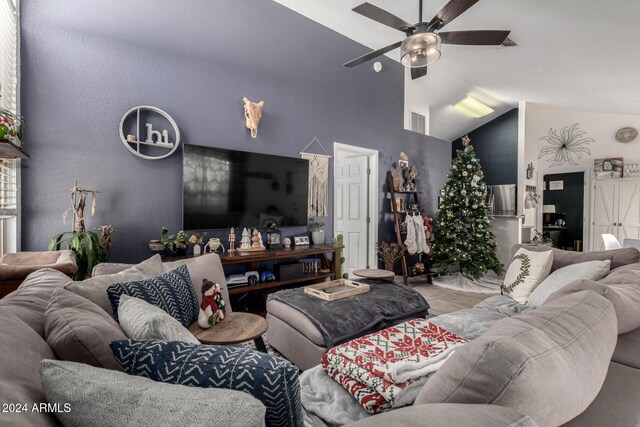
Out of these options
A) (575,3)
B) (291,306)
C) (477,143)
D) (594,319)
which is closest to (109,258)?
(291,306)

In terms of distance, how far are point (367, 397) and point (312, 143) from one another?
3.76 meters

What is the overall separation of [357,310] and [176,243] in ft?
6.51

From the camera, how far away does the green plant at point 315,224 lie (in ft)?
14.6

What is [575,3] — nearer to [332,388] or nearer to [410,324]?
[410,324]

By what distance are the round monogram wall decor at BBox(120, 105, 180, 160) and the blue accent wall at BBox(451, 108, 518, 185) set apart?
20.8 ft

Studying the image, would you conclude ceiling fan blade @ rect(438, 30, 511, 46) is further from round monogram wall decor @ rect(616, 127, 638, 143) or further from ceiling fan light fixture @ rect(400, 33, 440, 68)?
round monogram wall decor @ rect(616, 127, 638, 143)

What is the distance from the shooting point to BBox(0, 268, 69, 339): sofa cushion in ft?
3.02

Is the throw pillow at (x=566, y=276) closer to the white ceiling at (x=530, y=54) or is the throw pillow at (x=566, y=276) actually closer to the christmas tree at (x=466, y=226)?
the white ceiling at (x=530, y=54)

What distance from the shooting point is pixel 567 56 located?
12.6 ft

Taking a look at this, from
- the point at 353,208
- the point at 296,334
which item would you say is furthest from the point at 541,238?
the point at 296,334

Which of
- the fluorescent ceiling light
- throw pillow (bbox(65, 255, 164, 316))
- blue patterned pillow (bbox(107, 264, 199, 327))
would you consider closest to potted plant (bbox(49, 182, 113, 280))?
throw pillow (bbox(65, 255, 164, 316))

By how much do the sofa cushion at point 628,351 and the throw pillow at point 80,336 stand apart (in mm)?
1663

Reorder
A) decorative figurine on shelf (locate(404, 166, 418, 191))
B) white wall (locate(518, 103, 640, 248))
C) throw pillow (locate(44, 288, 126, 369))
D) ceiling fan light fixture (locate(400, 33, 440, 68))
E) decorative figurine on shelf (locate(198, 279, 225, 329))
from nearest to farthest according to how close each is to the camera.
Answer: throw pillow (locate(44, 288, 126, 369)) < decorative figurine on shelf (locate(198, 279, 225, 329)) < ceiling fan light fixture (locate(400, 33, 440, 68)) < decorative figurine on shelf (locate(404, 166, 418, 191)) < white wall (locate(518, 103, 640, 248))

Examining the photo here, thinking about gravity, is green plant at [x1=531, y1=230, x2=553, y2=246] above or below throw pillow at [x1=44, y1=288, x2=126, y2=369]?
below
